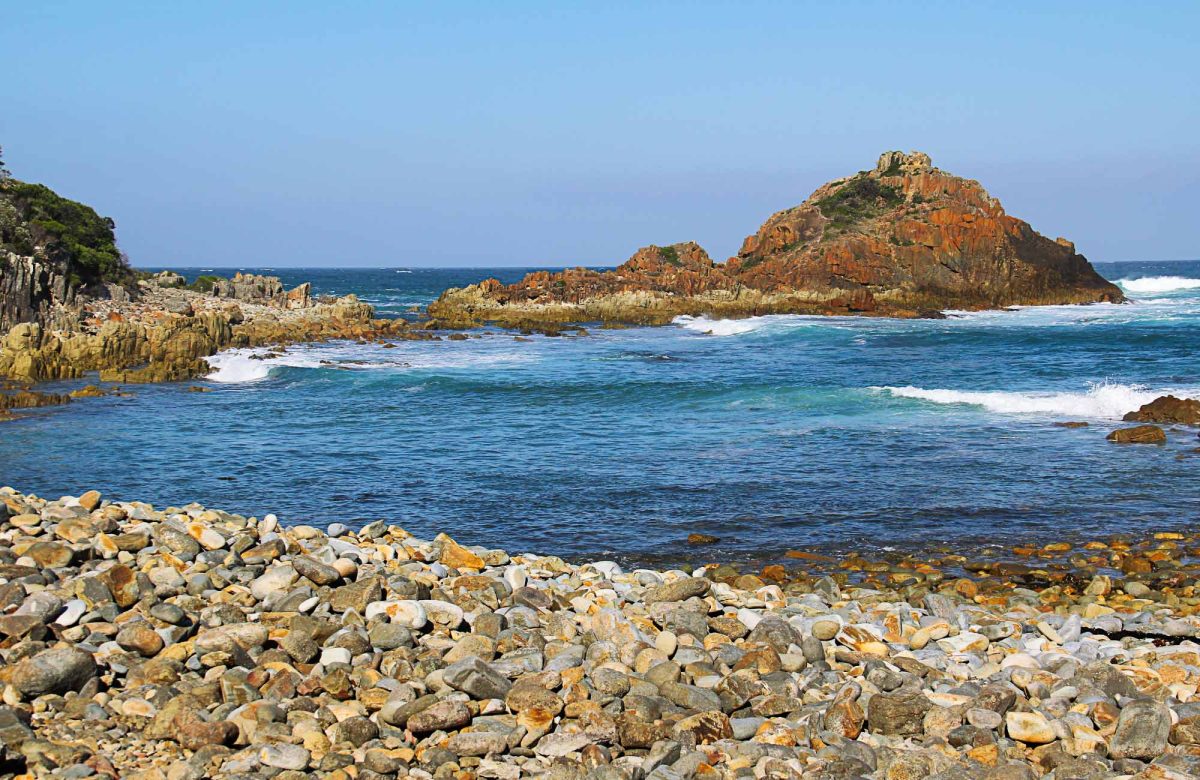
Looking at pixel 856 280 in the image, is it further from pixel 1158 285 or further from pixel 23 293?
pixel 23 293

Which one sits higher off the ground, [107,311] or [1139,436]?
[107,311]

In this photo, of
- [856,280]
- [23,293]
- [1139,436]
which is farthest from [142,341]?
[856,280]

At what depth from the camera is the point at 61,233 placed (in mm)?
49312

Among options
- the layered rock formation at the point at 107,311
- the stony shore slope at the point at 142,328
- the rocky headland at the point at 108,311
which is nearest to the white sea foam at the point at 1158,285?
the rocky headland at the point at 108,311

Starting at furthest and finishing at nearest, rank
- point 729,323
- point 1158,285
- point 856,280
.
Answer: point 1158,285, point 856,280, point 729,323

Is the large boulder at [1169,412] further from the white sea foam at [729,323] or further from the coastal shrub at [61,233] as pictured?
the coastal shrub at [61,233]

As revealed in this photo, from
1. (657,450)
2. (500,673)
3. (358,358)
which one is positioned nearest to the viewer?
(500,673)

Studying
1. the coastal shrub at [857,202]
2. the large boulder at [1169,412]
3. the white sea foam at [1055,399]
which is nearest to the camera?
the large boulder at [1169,412]

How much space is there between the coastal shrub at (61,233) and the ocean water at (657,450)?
48.4 ft

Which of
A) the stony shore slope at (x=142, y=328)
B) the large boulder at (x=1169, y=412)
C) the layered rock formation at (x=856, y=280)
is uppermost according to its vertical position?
the layered rock formation at (x=856, y=280)

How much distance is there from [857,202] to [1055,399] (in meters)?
54.2

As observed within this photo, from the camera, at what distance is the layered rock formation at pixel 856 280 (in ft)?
202

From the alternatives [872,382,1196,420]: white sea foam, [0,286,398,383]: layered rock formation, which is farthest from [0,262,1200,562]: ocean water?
[0,286,398,383]: layered rock formation

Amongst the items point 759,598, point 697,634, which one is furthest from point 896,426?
point 697,634
